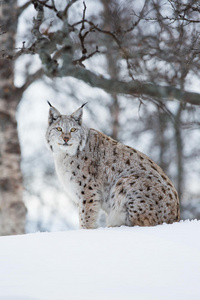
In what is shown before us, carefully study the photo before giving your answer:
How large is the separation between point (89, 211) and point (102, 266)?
110 inches

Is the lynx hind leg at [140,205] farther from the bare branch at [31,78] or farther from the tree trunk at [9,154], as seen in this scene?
the bare branch at [31,78]

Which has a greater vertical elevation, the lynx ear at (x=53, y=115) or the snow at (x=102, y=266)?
the lynx ear at (x=53, y=115)

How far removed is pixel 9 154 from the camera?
28.2 feet

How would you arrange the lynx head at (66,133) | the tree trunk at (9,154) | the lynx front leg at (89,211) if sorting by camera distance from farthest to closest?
the tree trunk at (9,154)
the lynx head at (66,133)
the lynx front leg at (89,211)

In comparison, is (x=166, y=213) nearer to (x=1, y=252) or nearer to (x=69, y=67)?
(x=1, y=252)

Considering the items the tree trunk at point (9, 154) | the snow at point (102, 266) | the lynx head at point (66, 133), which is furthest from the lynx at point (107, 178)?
the tree trunk at point (9, 154)

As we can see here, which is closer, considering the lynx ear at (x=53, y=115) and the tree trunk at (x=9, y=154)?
the lynx ear at (x=53, y=115)

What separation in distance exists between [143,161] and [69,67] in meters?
2.27

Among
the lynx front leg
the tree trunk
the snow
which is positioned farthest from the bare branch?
the snow

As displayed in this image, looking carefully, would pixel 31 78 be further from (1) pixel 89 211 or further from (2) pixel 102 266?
(2) pixel 102 266

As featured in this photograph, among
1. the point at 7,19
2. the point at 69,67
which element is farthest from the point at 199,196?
the point at 7,19

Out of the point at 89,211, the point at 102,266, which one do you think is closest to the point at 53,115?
the point at 89,211

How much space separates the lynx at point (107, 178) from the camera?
541 cm

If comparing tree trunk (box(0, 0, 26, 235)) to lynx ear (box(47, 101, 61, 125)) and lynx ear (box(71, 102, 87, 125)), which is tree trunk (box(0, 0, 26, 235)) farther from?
lynx ear (box(71, 102, 87, 125))
